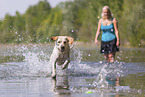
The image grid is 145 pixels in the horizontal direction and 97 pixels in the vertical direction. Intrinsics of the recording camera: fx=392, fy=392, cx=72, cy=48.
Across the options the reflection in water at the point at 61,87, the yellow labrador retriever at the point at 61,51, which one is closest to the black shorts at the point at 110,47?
the yellow labrador retriever at the point at 61,51

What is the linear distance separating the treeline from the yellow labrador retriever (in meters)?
1.76

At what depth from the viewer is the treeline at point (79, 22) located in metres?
27.1

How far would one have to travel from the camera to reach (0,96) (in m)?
6.49

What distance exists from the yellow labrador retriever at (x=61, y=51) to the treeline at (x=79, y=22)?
1.76 metres

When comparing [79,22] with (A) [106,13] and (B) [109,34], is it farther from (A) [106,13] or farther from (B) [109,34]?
(A) [106,13]

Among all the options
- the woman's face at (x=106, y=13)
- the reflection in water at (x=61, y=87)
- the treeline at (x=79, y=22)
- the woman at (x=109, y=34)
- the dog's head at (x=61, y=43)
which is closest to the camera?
the reflection in water at (x=61, y=87)

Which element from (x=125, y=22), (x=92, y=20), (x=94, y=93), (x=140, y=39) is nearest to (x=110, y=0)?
(x=92, y=20)

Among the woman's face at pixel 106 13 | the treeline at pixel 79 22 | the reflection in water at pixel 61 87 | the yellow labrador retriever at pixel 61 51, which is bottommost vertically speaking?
the reflection in water at pixel 61 87

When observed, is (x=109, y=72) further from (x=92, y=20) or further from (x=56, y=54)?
(x=92, y=20)

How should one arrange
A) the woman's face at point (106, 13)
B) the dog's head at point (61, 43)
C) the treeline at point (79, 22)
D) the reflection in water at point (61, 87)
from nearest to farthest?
the reflection in water at point (61, 87) < the dog's head at point (61, 43) < the woman's face at point (106, 13) < the treeline at point (79, 22)

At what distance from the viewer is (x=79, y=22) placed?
298 feet

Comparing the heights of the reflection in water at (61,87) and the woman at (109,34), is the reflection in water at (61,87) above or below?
below

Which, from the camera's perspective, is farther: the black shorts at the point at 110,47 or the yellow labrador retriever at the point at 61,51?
the black shorts at the point at 110,47

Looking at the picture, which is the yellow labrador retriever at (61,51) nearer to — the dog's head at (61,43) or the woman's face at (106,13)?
the dog's head at (61,43)
